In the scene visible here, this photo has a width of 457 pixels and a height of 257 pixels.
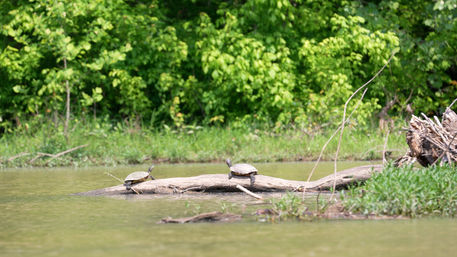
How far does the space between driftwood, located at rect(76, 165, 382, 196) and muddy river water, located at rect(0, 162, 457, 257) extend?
0.34 m

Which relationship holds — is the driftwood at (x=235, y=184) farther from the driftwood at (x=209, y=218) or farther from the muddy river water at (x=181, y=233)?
the driftwood at (x=209, y=218)

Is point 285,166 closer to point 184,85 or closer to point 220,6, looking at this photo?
point 184,85

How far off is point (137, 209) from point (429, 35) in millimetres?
15678

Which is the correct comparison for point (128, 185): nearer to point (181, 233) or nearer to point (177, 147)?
point (181, 233)

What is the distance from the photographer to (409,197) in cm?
709

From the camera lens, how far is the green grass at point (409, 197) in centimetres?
703

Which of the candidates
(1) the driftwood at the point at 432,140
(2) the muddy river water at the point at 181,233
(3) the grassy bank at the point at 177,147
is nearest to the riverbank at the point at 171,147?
(3) the grassy bank at the point at 177,147

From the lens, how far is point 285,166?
1465 centimetres

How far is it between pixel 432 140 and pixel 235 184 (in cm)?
268

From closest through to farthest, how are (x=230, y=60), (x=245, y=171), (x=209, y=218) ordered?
1. (x=209, y=218)
2. (x=245, y=171)
3. (x=230, y=60)

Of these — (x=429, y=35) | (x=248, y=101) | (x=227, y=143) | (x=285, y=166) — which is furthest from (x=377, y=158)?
(x=429, y=35)

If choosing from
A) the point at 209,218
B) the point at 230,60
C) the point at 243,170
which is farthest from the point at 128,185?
the point at 230,60

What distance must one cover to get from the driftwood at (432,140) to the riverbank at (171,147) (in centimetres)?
563

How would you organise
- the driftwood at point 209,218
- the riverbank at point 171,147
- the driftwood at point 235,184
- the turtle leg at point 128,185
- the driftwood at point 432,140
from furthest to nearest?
the riverbank at point 171,147
the turtle leg at point 128,185
the driftwood at point 235,184
the driftwood at point 432,140
the driftwood at point 209,218
